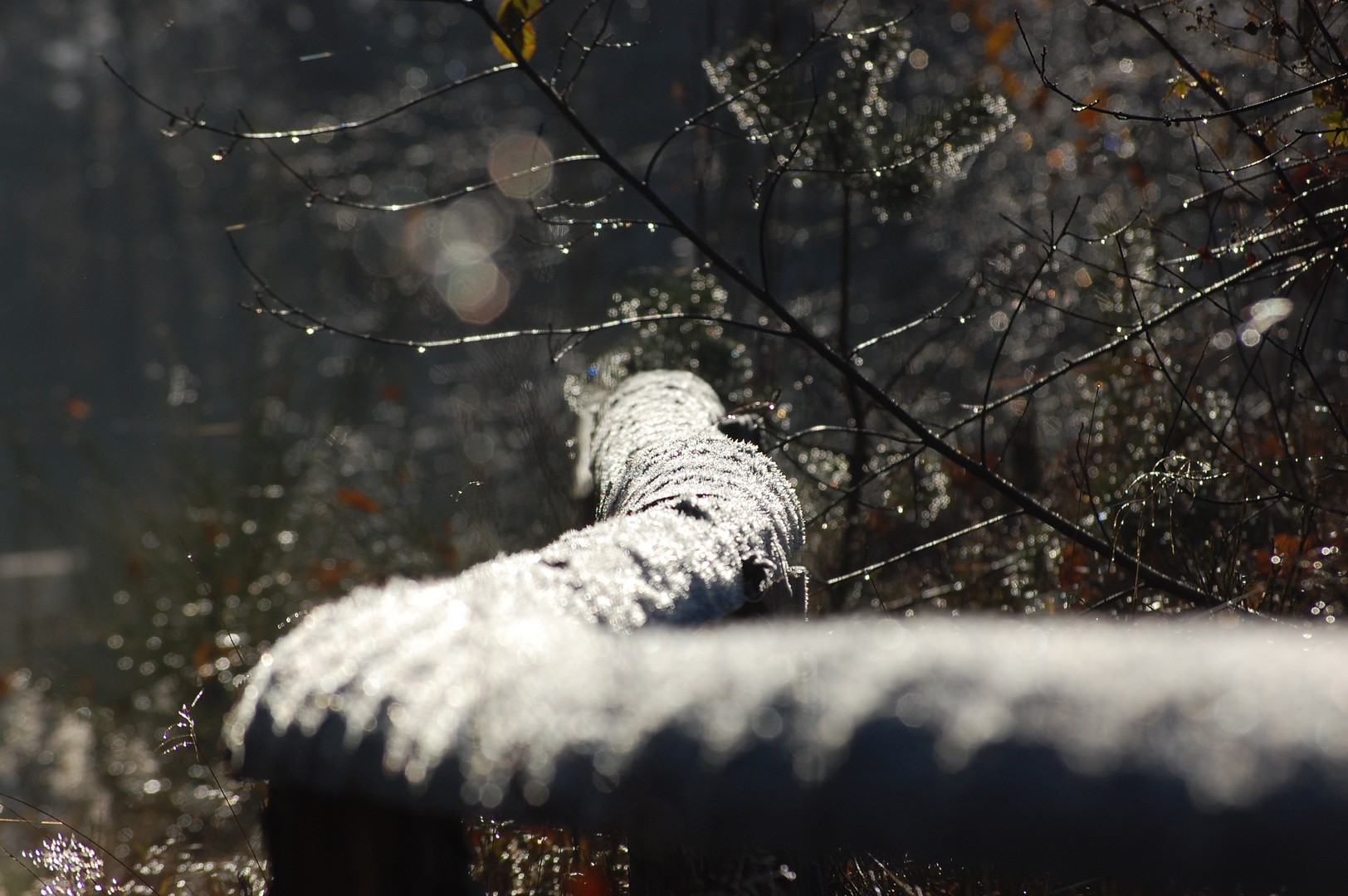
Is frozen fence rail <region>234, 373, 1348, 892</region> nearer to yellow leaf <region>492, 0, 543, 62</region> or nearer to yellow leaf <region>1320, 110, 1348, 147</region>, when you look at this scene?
yellow leaf <region>492, 0, 543, 62</region>

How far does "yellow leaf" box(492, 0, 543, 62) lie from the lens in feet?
6.51

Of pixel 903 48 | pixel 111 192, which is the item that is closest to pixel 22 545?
pixel 903 48

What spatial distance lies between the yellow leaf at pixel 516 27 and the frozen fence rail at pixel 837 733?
4.87ft

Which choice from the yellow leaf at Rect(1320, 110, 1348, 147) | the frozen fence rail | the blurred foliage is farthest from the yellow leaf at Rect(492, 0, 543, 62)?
the yellow leaf at Rect(1320, 110, 1348, 147)

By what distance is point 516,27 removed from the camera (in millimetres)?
2008

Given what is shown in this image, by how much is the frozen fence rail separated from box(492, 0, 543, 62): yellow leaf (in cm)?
148

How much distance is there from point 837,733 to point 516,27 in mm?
1830

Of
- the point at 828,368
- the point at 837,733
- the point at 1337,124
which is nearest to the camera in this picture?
the point at 837,733

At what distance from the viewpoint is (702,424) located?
205cm

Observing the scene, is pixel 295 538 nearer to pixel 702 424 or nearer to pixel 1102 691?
pixel 702 424

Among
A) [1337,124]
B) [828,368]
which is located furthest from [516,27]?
[828,368]

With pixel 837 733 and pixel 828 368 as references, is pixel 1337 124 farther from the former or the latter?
pixel 828 368

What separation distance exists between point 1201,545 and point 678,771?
9.76 feet

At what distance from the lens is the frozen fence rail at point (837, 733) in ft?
1.79
